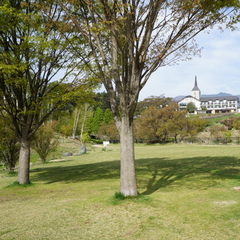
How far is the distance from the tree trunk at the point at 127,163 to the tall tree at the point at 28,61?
4.11 m

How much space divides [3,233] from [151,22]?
20.5 ft

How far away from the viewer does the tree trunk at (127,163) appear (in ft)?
24.4

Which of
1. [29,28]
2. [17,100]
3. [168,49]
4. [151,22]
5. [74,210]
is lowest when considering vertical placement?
[74,210]

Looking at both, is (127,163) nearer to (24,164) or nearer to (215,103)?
(24,164)

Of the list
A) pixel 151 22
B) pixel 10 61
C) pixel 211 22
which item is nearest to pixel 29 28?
pixel 10 61

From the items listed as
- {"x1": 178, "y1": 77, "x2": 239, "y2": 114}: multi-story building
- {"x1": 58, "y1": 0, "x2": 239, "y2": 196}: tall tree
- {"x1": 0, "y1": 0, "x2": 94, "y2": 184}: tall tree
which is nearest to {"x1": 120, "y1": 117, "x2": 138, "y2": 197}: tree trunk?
{"x1": 58, "y1": 0, "x2": 239, "y2": 196}: tall tree

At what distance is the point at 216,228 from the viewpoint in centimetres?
502

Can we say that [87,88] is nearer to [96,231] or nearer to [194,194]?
[194,194]

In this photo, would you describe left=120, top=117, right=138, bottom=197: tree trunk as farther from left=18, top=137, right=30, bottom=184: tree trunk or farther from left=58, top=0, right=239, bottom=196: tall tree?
left=18, top=137, right=30, bottom=184: tree trunk

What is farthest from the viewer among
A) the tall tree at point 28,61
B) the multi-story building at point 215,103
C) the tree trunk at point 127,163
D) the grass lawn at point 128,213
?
the multi-story building at point 215,103

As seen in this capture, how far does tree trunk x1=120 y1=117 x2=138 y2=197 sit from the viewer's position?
745 cm

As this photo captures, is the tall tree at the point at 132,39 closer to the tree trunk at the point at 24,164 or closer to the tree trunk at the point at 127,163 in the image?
the tree trunk at the point at 127,163

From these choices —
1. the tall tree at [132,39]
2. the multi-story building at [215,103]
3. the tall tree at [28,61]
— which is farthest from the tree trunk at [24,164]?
the multi-story building at [215,103]

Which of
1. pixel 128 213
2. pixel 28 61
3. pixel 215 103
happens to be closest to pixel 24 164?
pixel 28 61
